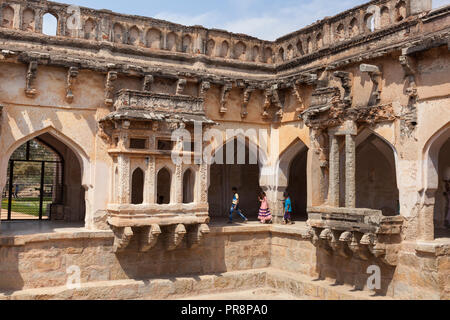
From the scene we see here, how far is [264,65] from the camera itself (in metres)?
11.4

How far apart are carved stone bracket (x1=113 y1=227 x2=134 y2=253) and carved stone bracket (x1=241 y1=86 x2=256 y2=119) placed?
3.90 m

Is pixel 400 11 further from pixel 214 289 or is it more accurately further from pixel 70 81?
pixel 214 289

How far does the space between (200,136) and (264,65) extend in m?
3.09

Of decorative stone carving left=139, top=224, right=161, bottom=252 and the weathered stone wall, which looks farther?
decorative stone carving left=139, top=224, right=161, bottom=252

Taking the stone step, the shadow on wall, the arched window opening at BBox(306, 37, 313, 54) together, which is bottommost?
the stone step

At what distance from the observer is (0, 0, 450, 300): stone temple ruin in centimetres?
802

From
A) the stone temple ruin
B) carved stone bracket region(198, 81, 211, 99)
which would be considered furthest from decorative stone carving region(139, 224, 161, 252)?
carved stone bracket region(198, 81, 211, 99)

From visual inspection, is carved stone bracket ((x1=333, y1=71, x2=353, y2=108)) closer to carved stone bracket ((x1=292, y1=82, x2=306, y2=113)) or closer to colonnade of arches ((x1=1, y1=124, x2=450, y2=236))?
colonnade of arches ((x1=1, y1=124, x2=450, y2=236))

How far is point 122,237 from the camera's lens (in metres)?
8.77

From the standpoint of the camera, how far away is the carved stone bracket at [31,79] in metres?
8.54

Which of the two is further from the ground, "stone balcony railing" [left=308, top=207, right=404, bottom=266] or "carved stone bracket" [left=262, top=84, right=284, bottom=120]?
"carved stone bracket" [left=262, top=84, right=284, bottom=120]

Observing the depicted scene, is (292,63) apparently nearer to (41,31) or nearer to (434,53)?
(434,53)

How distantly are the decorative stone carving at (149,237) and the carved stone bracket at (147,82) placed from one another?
281cm

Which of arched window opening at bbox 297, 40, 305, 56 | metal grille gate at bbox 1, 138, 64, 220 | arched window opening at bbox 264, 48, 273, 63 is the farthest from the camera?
metal grille gate at bbox 1, 138, 64, 220
